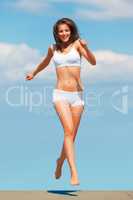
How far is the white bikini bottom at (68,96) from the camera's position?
27.6ft

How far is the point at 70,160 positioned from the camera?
27.3 ft

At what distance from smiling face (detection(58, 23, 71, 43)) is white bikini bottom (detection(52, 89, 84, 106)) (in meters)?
0.72

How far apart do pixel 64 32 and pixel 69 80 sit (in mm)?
673

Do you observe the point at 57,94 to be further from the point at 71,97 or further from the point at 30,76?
the point at 30,76

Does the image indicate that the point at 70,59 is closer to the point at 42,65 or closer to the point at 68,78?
the point at 68,78

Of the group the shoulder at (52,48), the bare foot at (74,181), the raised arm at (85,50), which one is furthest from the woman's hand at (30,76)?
the bare foot at (74,181)

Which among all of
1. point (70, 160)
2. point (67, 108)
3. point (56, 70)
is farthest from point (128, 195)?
point (56, 70)

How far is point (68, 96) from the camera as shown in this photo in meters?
8.41

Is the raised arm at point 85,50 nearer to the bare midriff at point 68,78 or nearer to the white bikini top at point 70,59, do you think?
the white bikini top at point 70,59

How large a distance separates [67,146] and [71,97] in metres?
0.67

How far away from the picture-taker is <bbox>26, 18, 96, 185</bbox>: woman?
8.38 m

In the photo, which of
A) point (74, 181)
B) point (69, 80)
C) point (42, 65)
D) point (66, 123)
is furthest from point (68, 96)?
point (74, 181)

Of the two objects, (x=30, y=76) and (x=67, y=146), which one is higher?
(x=30, y=76)

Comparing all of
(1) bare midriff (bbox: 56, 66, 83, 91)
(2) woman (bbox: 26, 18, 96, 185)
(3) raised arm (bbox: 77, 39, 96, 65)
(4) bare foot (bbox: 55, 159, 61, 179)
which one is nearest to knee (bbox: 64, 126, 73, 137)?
(2) woman (bbox: 26, 18, 96, 185)
